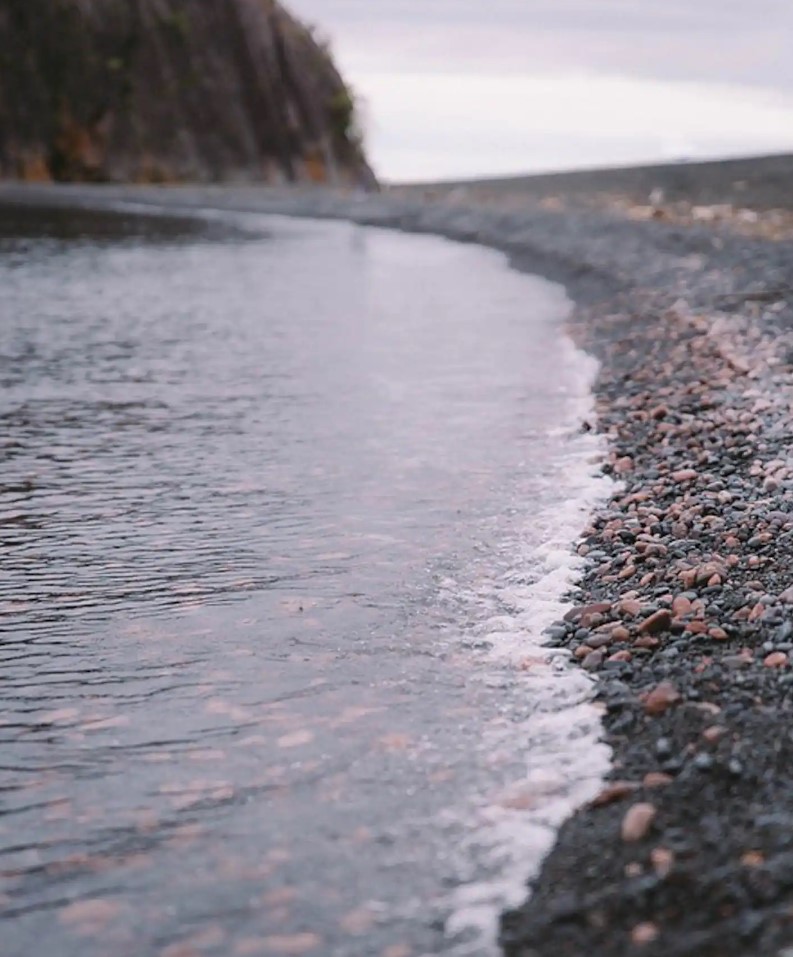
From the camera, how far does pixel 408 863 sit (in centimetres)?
480

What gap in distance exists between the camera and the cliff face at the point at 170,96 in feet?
247

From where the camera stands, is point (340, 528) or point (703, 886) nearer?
point (703, 886)

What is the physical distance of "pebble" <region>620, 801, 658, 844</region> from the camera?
4.65 metres

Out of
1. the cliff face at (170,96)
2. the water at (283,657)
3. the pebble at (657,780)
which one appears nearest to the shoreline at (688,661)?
the pebble at (657,780)

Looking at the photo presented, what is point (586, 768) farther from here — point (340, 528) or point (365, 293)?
point (365, 293)

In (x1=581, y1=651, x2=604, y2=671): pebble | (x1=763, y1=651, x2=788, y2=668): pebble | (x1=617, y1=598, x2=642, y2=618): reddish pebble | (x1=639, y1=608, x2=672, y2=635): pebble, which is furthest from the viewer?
(x1=617, y1=598, x2=642, y2=618): reddish pebble

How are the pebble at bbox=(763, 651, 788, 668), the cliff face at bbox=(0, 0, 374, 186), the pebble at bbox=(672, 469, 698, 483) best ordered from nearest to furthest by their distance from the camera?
the pebble at bbox=(763, 651, 788, 668), the pebble at bbox=(672, 469, 698, 483), the cliff face at bbox=(0, 0, 374, 186)

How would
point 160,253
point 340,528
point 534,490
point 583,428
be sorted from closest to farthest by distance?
point 340,528, point 534,490, point 583,428, point 160,253

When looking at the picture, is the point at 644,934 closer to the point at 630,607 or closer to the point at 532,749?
the point at 532,749

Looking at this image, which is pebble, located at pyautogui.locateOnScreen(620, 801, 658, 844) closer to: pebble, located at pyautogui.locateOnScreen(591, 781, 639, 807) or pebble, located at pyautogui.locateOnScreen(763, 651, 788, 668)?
pebble, located at pyautogui.locateOnScreen(591, 781, 639, 807)

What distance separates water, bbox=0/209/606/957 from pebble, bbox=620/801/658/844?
0.34 meters

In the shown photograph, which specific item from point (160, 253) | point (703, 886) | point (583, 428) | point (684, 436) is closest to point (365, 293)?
point (160, 253)

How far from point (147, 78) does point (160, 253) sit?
2093 inches

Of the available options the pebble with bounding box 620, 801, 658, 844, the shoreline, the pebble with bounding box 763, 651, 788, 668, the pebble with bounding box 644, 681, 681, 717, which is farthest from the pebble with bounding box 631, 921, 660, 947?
the pebble with bounding box 763, 651, 788, 668
